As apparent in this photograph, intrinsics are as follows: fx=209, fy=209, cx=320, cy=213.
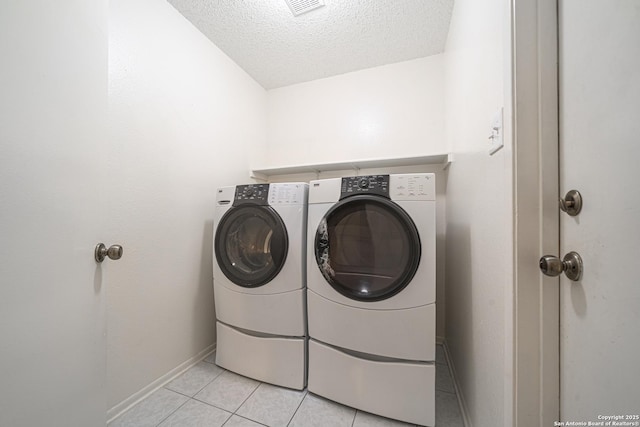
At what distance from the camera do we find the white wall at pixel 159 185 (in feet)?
3.43

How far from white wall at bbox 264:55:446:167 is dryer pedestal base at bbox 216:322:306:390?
4.87 feet

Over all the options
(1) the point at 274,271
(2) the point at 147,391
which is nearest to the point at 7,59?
(1) the point at 274,271

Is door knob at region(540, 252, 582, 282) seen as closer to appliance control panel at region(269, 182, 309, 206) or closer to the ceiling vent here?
appliance control panel at region(269, 182, 309, 206)

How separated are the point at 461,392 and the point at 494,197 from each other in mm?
1056

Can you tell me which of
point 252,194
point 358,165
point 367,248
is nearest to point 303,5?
point 358,165

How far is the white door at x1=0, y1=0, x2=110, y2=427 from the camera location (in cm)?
50

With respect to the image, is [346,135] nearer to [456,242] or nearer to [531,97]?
[456,242]

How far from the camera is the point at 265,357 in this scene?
122cm

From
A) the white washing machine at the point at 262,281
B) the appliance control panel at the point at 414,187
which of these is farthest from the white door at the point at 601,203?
the white washing machine at the point at 262,281

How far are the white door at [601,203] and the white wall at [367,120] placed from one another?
1072mm

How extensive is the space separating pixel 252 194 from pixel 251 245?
0.33 metres

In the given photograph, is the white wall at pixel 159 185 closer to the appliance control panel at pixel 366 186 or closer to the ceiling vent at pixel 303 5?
the ceiling vent at pixel 303 5

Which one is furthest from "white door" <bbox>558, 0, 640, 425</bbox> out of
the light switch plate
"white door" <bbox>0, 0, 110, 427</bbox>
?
"white door" <bbox>0, 0, 110, 427</bbox>

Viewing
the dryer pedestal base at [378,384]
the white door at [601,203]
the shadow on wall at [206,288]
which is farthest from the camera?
the shadow on wall at [206,288]
